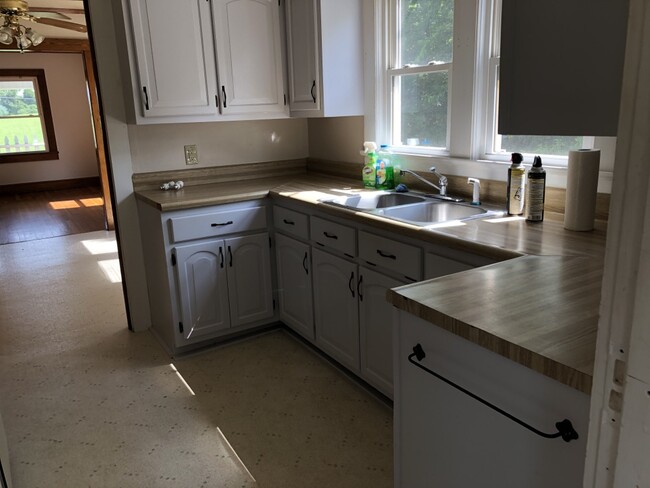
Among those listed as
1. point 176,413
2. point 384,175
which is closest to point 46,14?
point 384,175

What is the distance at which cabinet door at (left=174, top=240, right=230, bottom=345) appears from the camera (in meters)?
2.81

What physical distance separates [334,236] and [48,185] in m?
8.46

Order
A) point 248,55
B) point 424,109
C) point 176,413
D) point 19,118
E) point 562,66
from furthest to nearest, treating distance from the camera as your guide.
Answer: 1. point 19,118
2. point 248,55
3. point 424,109
4. point 176,413
5. point 562,66

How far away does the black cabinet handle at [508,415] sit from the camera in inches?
37.3

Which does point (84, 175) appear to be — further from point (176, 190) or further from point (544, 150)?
point (544, 150)

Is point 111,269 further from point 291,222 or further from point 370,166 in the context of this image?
point 370,166

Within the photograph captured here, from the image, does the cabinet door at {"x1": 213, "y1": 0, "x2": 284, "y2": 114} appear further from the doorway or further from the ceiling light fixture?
the ceiling light fixture

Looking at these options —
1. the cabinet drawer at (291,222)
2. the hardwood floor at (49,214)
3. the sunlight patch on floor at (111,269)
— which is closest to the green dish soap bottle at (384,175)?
the cabinet drawer at (291,222)

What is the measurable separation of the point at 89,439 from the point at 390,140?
2106 millimetres

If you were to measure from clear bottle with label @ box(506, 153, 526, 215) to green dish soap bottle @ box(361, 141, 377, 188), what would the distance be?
2.88ft

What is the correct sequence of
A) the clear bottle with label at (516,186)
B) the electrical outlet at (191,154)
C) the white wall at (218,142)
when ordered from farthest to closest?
the electrical outlet at (191,154) < the white wall at (218,142) < the clear bottle with label at (516,186)

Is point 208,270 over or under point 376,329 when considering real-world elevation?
over

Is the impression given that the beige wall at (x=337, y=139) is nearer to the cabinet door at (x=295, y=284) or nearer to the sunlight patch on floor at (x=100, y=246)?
the cabinet door at (x=295, y=284)

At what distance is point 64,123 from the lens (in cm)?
927
